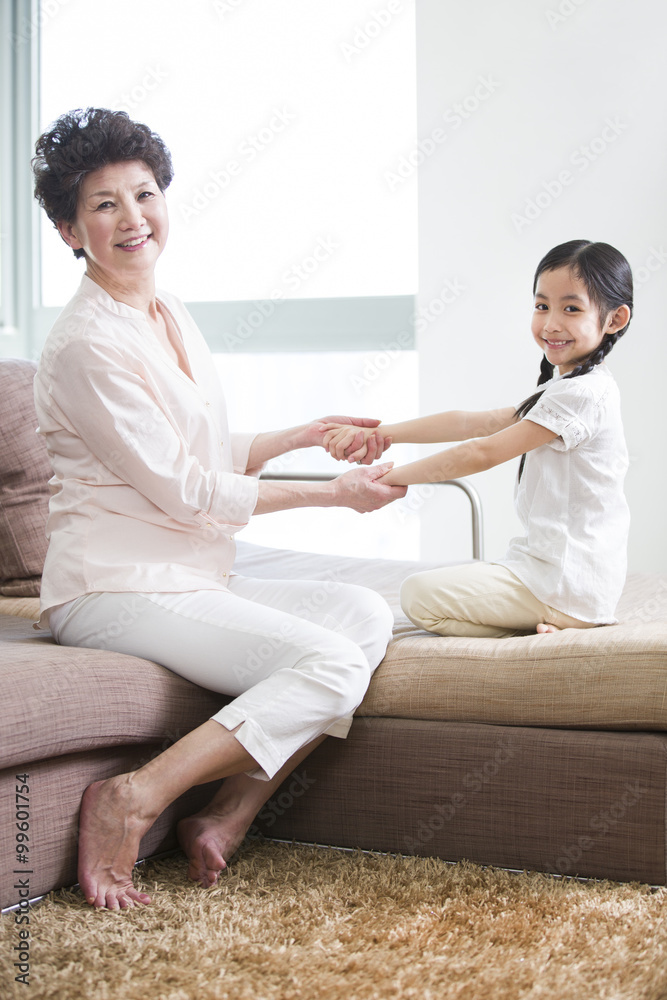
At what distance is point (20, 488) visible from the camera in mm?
2133

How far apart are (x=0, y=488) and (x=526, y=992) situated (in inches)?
58.4

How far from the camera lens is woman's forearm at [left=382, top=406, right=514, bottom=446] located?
83.1 inches

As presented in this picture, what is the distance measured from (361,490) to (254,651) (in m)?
0.51

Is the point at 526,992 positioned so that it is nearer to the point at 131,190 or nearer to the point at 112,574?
the point at 112,574

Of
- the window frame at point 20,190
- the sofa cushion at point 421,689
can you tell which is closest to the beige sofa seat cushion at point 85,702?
the sofa cushion at point 421,689

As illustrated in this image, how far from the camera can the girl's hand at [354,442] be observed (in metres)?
2.12

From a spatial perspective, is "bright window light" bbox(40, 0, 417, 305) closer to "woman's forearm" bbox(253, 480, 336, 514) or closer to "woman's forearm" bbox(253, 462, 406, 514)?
"woman's forearm" bbox(253, 462, 406, 514)

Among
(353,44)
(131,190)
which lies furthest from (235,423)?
(131,190)

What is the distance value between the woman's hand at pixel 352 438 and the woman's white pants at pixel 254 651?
1.76 ft

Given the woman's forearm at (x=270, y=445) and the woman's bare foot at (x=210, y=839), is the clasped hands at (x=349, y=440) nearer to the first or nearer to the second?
the woman's forearm at (x=270, y=445)

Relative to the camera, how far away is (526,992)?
116 centimetres

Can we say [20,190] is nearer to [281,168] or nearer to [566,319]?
[281,168]

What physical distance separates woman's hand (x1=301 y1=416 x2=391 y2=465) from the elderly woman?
0.24m

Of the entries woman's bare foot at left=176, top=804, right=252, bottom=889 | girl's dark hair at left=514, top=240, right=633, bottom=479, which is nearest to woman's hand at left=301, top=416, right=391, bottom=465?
girl's dark hair at left=514, top=240, right=633, bottom=479
